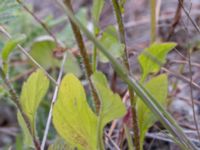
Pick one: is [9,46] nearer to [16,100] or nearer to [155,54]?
[16,100]

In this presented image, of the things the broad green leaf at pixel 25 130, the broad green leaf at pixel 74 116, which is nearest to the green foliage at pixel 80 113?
the broad green leaf at pixel 74 116

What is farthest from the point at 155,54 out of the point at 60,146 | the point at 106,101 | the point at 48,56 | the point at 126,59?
the point at 48,56

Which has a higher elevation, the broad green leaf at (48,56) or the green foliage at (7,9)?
the green foliage at (7,9)

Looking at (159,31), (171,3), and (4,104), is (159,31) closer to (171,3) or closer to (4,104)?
(171,3)

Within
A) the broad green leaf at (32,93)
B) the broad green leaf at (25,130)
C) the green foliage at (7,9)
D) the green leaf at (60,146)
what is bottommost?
the green leaf at (60,146)

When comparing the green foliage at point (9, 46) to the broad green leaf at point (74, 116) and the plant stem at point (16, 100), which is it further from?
the broad green leaf at point (74, 116)

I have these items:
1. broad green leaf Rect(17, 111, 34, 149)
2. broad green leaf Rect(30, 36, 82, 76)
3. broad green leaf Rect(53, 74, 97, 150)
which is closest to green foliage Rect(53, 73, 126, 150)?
broad green leaf Rect(53, 74, 97, 150)
